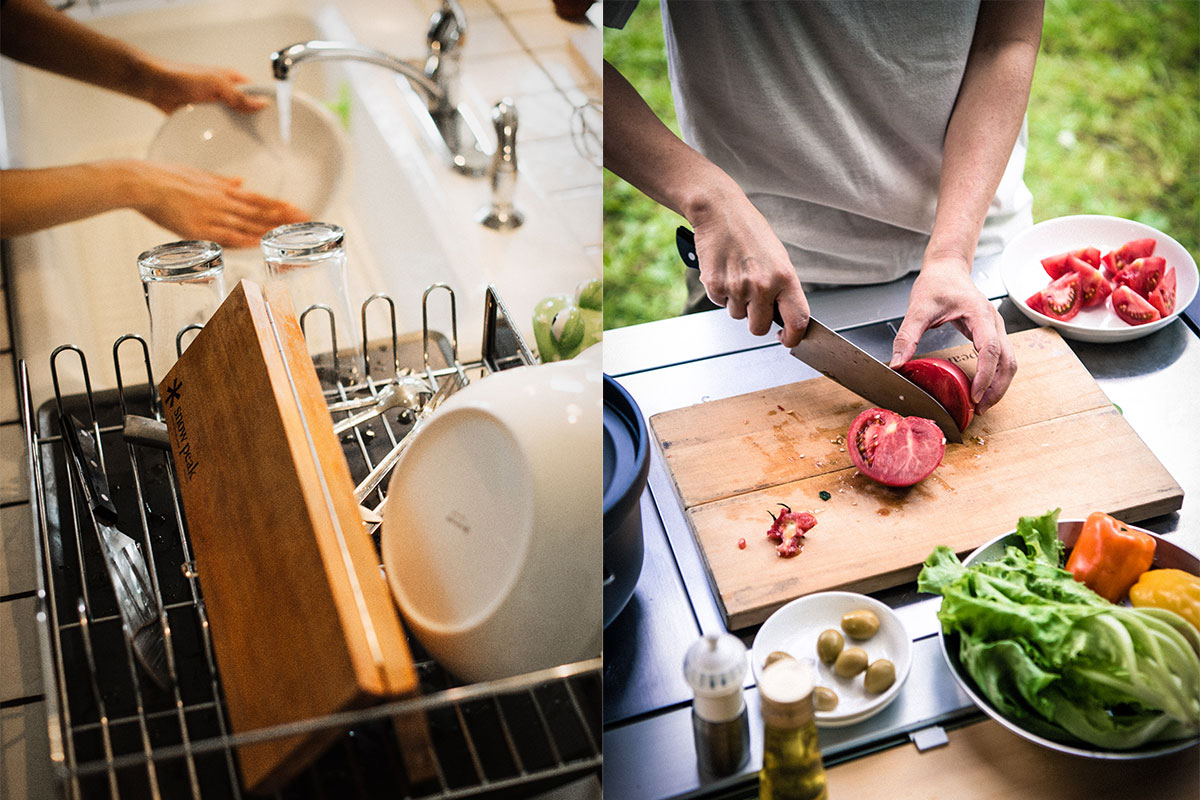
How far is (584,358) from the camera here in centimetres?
49

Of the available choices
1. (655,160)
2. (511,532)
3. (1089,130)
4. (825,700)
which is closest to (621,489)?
(511,532)

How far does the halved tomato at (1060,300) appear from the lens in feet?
3.54

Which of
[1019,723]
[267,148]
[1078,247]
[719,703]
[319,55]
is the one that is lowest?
[1019,723]

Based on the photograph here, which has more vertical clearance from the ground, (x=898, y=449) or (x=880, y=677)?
(x=898, y=449)

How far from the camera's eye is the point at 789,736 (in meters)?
0.54

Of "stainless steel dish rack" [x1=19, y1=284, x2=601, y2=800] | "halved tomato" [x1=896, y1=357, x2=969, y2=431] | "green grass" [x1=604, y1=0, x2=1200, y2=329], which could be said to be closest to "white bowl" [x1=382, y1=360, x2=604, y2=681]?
"stainless steel dish rack" [x1=19, y1=284, x2=601, y2=800]

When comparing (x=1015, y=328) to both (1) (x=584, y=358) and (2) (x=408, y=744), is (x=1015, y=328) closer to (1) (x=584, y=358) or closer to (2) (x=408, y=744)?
(1) (x=584, y=358)

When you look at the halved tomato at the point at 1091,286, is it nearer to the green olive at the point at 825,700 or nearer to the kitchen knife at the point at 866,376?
the kitchen knife at the point at 866,376

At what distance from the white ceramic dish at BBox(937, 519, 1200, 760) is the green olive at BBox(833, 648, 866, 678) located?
0.19ft

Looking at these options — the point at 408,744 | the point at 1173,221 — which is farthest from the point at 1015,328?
the point at 1173,221

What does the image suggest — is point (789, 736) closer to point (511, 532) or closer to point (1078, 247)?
point (511, 532)

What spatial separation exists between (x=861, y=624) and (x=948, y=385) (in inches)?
12.1

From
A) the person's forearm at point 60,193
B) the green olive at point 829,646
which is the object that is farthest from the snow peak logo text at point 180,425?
the green olive at point 829,646

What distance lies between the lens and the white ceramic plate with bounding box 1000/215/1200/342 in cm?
105
